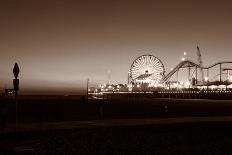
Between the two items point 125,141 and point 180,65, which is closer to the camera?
point 125,141

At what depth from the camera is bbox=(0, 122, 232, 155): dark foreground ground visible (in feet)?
51.8

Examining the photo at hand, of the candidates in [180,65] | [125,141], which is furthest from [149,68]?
[125,141]

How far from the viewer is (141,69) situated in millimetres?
168875

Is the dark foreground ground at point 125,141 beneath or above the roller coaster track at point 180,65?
beneath

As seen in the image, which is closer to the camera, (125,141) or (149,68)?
(125,141)

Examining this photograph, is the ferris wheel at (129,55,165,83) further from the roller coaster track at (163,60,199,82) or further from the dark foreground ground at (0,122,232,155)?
the dark foreground ground at (0,122,232,155)

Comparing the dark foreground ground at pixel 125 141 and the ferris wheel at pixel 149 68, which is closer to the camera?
the dark foreground ground at pixel 125 141

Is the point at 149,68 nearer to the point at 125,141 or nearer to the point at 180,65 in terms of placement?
the point at 180,65

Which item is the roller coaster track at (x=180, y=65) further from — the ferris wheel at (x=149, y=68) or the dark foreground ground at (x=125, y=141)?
the dark foreground ground at (x=125, y=141)

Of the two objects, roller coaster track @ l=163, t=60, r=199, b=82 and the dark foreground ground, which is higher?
roller coaster track @ l=163, t=60, r=199, b=82

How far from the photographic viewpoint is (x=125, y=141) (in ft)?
60.4

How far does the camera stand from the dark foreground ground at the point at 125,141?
15.8 meters

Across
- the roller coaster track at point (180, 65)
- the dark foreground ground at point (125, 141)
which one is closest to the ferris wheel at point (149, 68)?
the roller coaster track at point (180, 65)

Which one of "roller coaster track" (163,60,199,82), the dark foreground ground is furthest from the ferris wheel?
the dark foreground ground
